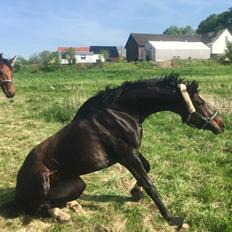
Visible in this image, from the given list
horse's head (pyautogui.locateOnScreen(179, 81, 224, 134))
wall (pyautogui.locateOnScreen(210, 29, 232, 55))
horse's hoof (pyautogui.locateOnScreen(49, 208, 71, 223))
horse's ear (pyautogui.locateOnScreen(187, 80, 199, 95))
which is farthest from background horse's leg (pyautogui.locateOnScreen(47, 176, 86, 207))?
wall (pyautogui.locateOnScreen(210, 29, 232, 55))

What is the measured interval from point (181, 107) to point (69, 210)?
7.70ft

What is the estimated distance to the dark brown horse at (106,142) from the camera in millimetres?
6250

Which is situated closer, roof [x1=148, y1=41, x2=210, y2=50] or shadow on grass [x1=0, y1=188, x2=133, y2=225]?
shadow on grass [x1=0, y1=188, x2=133, y2=225]

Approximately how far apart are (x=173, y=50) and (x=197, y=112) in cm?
9701

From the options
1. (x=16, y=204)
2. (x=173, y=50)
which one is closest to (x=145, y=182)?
(x=16, y=204)

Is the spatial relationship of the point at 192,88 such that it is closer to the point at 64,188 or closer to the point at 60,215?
the point at 64,188

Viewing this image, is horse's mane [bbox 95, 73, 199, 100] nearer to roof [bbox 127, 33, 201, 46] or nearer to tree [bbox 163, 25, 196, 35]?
roof [bbox 127, 33, 201, 46]

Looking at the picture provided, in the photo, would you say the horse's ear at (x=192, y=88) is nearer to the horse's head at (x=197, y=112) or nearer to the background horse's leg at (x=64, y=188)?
the horse's head at (x=197, y=112)

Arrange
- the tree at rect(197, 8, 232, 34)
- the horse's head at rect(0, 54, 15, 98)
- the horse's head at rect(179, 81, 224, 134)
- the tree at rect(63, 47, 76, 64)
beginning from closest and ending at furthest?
the horse's head at rect(179, 81, 224, 134) → the horse's head at rect(0, 54, 15, 98) → the tree at rect(63, 47, 76, 64) → the tree at rect(197, 8, 232, 34)

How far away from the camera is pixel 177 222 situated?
6.17 metres

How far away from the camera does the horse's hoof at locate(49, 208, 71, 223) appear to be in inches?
253

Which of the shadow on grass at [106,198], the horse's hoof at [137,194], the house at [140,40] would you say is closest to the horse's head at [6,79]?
the shadow on grass at [106,198]

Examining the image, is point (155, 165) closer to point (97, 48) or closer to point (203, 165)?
point (203, 165)

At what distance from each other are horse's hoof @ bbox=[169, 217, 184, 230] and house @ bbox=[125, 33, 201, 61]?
332 ft
